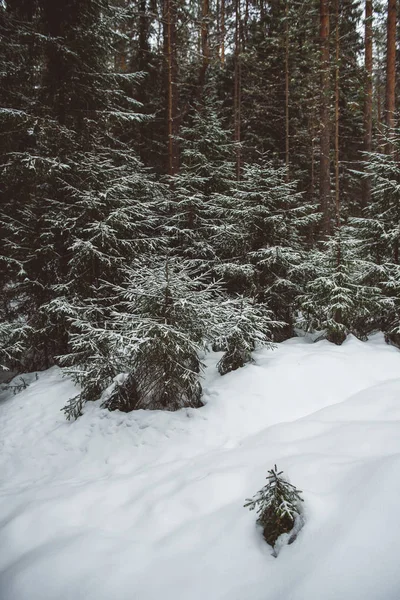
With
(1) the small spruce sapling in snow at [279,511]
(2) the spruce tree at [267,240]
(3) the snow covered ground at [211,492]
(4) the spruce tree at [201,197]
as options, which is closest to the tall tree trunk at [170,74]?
(4) the spruce tree at [201,197]

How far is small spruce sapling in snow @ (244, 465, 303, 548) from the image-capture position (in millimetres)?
2691

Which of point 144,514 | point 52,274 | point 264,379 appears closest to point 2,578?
point 144,514

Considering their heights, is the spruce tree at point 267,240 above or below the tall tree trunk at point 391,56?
below

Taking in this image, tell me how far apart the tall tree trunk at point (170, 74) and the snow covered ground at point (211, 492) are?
26.6 feet

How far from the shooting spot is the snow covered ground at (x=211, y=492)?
2435 mm

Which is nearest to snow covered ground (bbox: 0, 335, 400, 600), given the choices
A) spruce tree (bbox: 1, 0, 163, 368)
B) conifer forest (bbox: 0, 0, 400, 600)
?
conifer forest (bbox: 0, 0, 400, 600)

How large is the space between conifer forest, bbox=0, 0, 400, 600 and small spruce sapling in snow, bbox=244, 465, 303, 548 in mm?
17

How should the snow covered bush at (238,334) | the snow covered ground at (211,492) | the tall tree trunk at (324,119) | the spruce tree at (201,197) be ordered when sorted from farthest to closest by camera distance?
the tall tree trunk at (324,119)
the spruce tree at (201,197)
the snow covered bush at (238,334)
the snow covered ground at (211,492)

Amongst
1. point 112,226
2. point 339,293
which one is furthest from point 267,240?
point 112,226

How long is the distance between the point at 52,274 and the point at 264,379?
6.41 metres

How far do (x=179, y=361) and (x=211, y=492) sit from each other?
238 centimetres


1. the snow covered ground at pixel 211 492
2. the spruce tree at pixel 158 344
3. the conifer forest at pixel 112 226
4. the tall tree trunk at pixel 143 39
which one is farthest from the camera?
the tall tree trunk at pixel 143 39

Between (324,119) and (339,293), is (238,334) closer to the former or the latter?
(339,293)

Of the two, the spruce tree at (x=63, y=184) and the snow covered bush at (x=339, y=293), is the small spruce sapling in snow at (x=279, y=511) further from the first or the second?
the spruce tree at (x=63, y=184)
